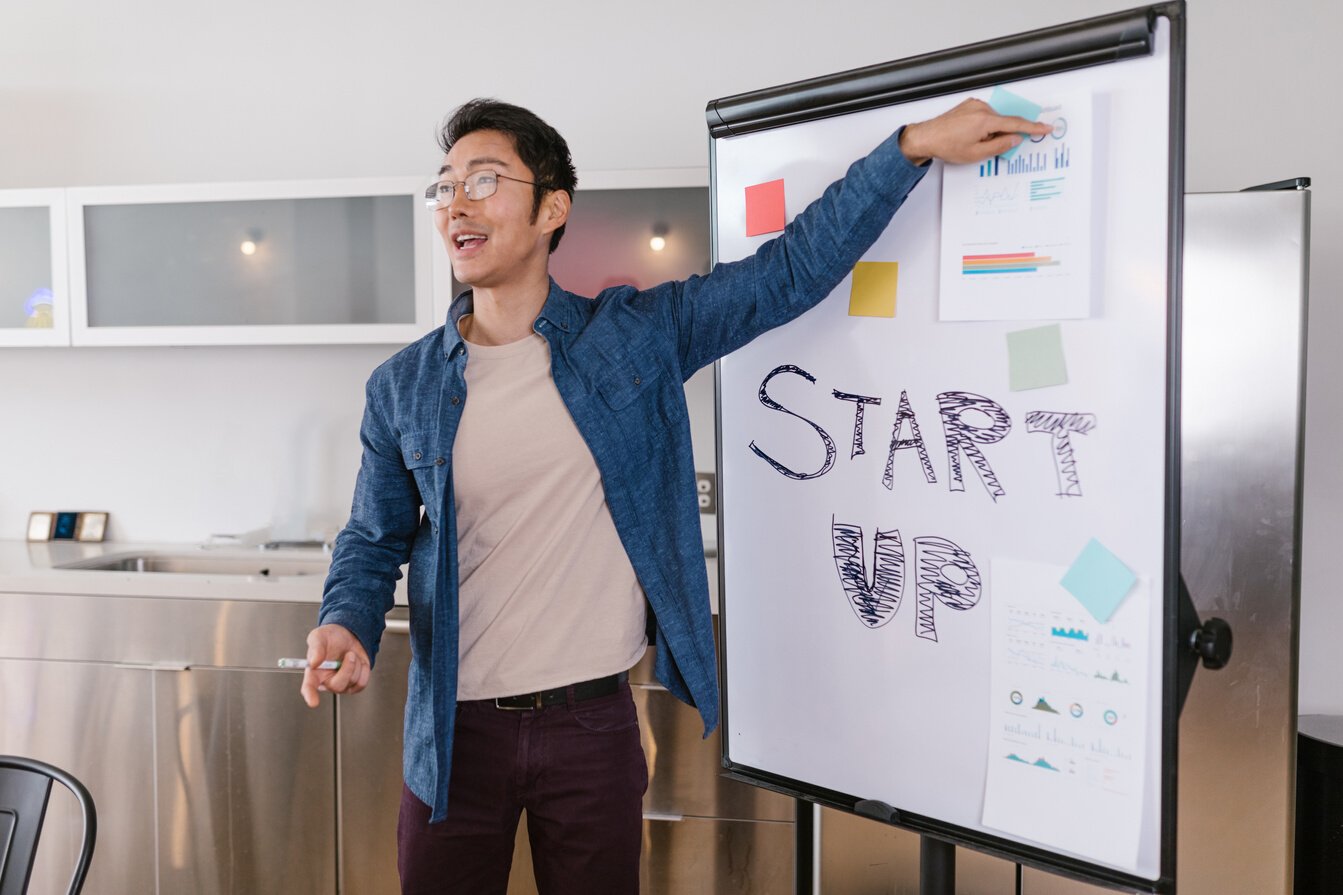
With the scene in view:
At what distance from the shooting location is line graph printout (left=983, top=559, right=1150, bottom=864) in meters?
0.99

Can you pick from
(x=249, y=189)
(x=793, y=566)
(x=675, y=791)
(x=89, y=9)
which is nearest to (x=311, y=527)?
(x=249, y=189)

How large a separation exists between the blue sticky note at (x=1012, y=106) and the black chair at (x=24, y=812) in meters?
1.28

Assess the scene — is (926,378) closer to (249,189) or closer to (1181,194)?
(1181,194)

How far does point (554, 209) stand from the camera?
4.59 ft

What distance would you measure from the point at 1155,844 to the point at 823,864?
1.09m

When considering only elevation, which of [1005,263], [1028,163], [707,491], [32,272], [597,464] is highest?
[32,272]

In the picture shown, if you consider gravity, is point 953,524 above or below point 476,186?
below

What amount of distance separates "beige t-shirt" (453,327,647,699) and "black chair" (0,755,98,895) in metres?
0.46

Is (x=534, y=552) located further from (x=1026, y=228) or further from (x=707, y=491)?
(x=707, y=491)

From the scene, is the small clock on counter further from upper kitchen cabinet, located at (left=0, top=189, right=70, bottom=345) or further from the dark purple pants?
the dark purple pants

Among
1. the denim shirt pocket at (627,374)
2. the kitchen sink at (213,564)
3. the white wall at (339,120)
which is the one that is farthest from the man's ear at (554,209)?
the kitchen sink at (213,564)

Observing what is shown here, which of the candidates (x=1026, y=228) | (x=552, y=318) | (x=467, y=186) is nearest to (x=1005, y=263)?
(x=1026, y=228)

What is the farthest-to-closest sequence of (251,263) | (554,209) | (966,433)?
(251,263) < (554,209) < (966,433)

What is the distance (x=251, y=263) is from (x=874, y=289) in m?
1.84
